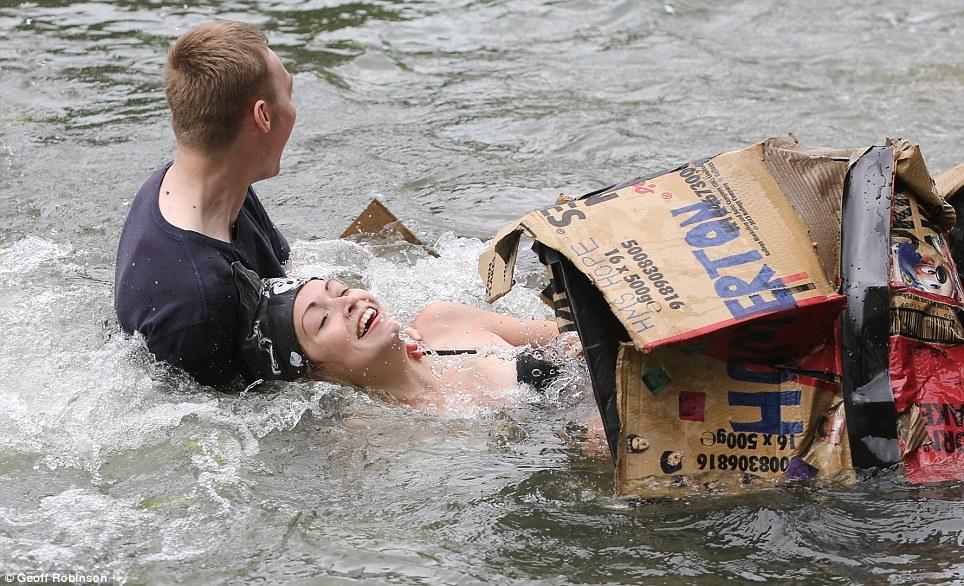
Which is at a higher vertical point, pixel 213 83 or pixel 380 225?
pixel 213 83

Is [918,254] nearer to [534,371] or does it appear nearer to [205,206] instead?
[534,371]

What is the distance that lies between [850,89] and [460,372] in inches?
160

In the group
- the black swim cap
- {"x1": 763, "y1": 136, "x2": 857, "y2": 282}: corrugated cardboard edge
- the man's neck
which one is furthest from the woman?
{"x1": 763, "y1": 136, "x2": 857, "y2": 282}: corrugated cardboard edge

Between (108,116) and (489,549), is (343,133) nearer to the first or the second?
(108,116)

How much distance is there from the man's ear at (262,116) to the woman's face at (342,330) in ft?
1.84

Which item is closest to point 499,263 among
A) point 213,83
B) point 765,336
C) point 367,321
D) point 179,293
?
point 765,336

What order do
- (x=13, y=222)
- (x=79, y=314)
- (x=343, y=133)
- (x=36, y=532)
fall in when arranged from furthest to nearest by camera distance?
1. (x=343, y=133)
2. (x=13, y=222)
3. (x=79, y=314)
4. (x=36, y=532)

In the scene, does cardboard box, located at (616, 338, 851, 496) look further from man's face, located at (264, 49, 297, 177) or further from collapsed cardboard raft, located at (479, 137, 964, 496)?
man's face, located at (264, 49, 297, 177)

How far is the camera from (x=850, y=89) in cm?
693

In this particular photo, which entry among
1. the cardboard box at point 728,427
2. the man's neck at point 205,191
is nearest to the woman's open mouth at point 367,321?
the man's neck at point 205,191

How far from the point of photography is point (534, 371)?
3.87m

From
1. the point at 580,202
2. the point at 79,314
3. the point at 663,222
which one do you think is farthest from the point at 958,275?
the point at 79,314

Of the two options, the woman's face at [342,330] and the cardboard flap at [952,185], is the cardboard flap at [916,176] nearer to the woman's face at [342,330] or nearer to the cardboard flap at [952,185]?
the cardboard flap at [952,185]

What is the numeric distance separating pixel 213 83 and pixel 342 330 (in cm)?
92
